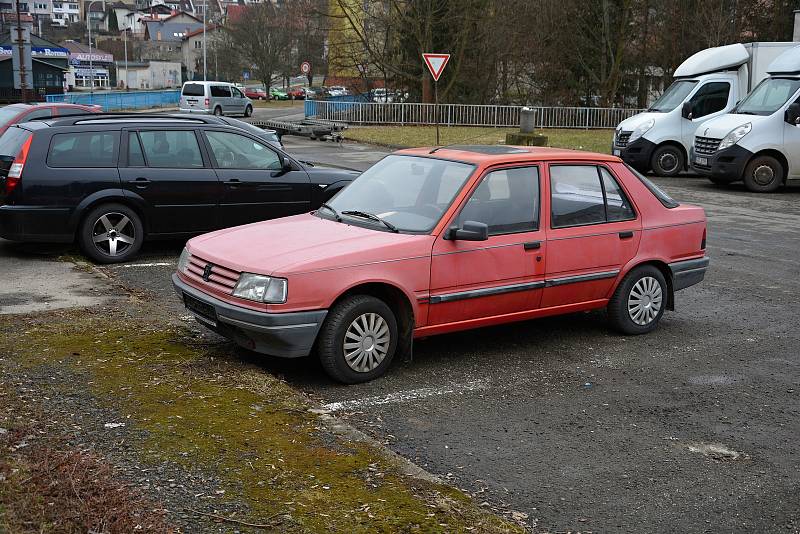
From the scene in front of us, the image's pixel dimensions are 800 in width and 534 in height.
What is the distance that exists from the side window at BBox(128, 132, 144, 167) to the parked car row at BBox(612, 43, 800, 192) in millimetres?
13514

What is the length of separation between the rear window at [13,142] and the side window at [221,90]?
1604 inches

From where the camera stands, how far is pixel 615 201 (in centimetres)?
790

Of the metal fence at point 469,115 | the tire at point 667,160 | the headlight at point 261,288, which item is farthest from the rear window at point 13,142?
the metal fence at point 469,115

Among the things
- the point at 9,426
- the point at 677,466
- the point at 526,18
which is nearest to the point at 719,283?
the point at 677,466

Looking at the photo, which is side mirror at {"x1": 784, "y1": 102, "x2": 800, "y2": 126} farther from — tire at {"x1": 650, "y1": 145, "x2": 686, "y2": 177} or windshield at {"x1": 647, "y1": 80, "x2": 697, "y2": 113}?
windshield at {"x1": 647, "y1": 80, "x2": 697, "y2": 113}

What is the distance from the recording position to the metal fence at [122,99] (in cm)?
6159

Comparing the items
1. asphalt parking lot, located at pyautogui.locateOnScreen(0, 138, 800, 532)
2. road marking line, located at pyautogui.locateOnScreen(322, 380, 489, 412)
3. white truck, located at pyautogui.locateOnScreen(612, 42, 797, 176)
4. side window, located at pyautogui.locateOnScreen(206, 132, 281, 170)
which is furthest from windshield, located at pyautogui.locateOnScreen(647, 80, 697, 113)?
road marking line, located at pyautogui.locateOnScreen(322, 380, 489, 412)

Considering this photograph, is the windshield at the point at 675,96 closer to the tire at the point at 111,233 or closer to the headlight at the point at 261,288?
the tire at the point at 111,233

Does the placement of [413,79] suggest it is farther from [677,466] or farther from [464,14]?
[677,466]

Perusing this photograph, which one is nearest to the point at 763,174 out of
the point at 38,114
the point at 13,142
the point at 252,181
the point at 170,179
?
the point at 252,181

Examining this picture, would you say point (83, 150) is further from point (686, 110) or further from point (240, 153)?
point (686, 110)

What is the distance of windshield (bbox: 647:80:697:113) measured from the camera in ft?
77.5

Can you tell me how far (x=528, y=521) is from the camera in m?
4.50

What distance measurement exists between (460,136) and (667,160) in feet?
41.6
